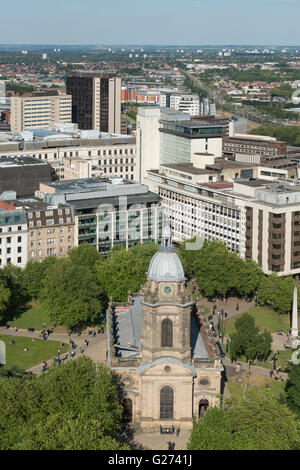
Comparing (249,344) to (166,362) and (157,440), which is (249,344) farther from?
(157,440)

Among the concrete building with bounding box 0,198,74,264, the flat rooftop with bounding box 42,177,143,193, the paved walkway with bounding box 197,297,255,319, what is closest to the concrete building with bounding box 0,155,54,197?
the flat rooftop with bounding box 42,177,143,193

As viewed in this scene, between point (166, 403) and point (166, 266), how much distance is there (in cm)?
1365

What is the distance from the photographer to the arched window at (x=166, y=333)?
79.9m

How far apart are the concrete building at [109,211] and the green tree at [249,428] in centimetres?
7273

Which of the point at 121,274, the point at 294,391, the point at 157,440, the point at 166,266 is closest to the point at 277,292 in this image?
the point at 121,274

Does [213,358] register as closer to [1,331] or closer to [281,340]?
[281,340]

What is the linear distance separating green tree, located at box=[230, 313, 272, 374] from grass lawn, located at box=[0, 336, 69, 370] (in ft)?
71.6

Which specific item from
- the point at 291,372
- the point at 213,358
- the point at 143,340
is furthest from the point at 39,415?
the point at 291,372

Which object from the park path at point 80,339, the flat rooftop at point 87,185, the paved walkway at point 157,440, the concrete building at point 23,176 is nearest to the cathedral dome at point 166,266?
the paved walkway at point 157,440

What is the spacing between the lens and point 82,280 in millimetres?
117625

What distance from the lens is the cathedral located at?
79500mm

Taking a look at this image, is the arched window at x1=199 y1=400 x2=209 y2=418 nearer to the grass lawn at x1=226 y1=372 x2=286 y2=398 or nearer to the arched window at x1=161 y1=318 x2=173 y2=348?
the arched window at x1=161 y1=318 x2=173 y2=348

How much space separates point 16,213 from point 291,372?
63.4 m

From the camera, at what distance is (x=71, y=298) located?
116 meters
